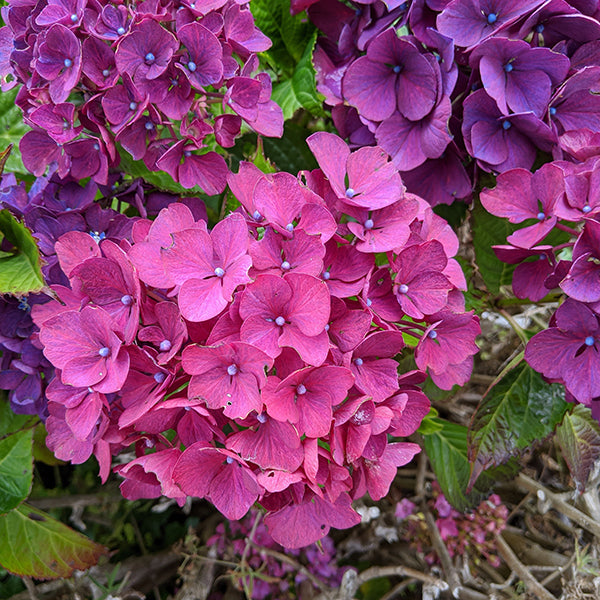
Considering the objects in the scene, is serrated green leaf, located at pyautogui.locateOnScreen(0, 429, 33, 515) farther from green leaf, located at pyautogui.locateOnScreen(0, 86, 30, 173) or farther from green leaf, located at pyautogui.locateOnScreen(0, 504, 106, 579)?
green leaf, located at pyautogui.locateOnScreen(0, 86, 30, 173)

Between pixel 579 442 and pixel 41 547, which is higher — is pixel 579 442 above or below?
above

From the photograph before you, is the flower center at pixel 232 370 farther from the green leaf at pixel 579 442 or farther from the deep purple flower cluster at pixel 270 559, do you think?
the deep purple flower cluster at pixel 270 559

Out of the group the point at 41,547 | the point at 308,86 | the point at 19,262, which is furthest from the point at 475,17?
the point at 41,547

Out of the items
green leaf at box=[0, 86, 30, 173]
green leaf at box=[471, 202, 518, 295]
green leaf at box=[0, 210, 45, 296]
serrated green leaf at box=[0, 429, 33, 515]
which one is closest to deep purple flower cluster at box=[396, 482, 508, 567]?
green leaf at box=[471, 202, 518, 295]

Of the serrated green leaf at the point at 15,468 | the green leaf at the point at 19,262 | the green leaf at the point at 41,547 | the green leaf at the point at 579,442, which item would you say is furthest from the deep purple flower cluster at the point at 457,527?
the green leaf at the point at 19,262

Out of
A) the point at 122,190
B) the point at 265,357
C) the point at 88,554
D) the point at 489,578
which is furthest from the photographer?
the point at 489,578

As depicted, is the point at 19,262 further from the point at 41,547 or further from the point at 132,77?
the point at 41,547

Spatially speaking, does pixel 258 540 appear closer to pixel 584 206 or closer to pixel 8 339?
pixel 8 339

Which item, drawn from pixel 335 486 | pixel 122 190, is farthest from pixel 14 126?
pixel 335 486
